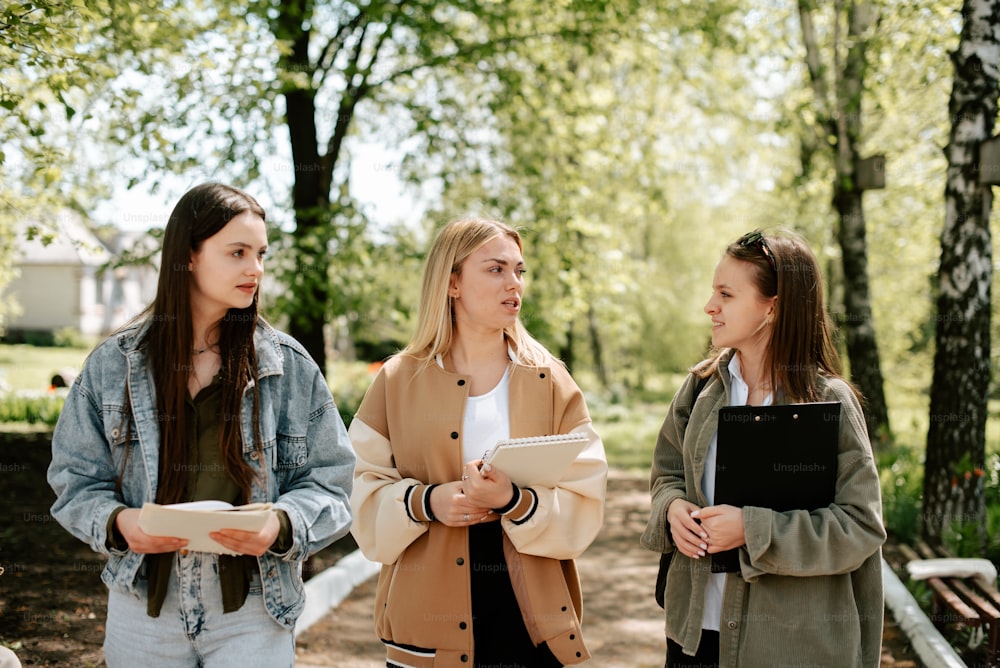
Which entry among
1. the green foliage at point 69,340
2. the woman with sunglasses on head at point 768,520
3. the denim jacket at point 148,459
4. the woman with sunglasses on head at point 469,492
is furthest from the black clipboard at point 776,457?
the green foliage at point 69,340

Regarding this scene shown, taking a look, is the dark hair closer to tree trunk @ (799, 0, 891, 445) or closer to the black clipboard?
the black clipboard

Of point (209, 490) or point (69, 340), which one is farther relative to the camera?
point (69, 340)

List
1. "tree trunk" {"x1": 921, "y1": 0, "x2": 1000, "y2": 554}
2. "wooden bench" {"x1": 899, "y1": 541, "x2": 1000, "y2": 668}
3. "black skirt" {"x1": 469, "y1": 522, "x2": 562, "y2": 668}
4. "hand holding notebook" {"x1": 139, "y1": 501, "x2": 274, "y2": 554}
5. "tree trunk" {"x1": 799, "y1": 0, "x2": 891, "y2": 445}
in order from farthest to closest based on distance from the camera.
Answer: "tree trunk" {"x1": 799, "y1": 0, "x2": 891, "y2": 445}
"tree trunk" {"x1": 921, "y1": 0, "x2": 1000, "y2": 554}
"wooden bench" {"x1": 899, "y1": 541, "x2": 1000, "y2": 668}
"black skirt" {"x1": 469, "y1": 522, "x2": 562, "y2": 668}
"hand holding notebook" {"x1": 139, "y1": 501, "x2": 274, "y2": 554}

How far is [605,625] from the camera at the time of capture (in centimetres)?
658

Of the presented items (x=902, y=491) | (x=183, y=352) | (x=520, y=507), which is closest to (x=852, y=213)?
(x=902, y=491)

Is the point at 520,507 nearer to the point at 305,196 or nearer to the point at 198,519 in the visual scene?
the point at 198,519

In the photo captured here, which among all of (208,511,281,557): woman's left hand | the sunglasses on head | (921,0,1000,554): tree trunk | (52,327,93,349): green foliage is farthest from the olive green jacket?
(52,327,93,349): green foliage

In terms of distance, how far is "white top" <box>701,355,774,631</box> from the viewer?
3.08 meters

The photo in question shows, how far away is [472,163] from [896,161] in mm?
7811

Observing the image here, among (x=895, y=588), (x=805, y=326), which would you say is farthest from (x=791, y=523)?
(x=895, y=588)

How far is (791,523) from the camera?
9.52 feet

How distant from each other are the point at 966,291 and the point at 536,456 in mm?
5159

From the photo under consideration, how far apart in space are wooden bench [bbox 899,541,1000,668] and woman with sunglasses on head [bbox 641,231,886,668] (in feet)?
6.69

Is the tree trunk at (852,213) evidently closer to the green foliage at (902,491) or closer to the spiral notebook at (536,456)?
the green foliage at (902,491)
